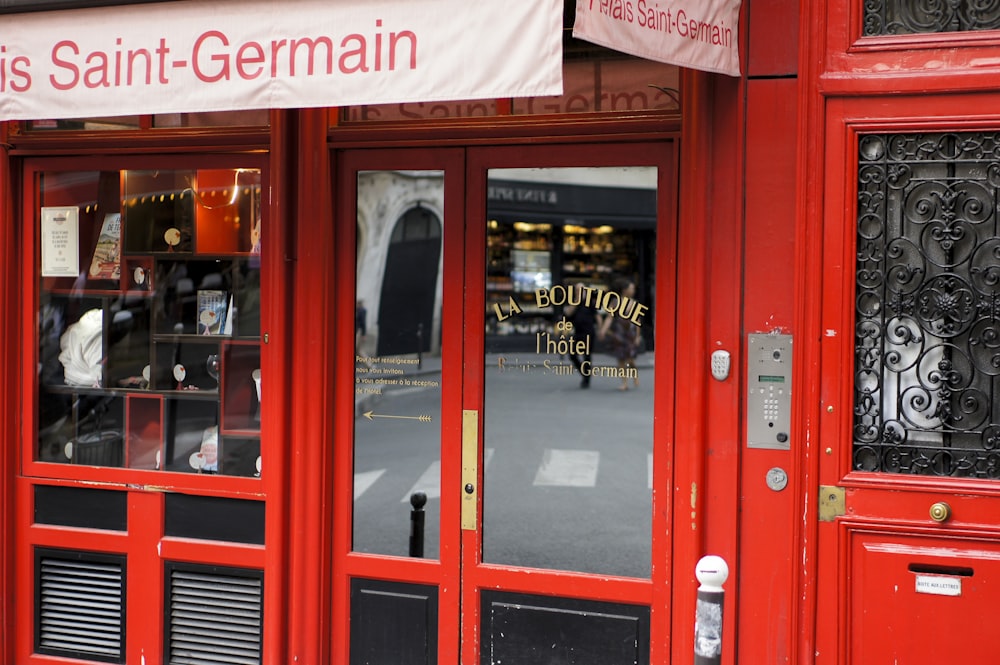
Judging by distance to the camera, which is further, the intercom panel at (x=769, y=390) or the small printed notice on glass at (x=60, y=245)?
the small printed notice on glass at (x=60, y=245)

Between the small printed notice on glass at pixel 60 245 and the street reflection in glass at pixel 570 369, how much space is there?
7.97 ft

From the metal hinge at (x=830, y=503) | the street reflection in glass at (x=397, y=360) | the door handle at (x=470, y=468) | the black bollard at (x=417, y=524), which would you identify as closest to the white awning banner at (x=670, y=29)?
the street reflection in glass at (x=397, y=360)

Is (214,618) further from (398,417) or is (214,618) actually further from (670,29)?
(670,29)

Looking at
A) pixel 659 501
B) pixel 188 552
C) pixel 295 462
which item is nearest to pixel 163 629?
pixel 188 552

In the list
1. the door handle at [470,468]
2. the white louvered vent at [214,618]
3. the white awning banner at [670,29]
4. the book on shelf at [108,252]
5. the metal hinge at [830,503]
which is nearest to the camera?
the white awning banner at [670,29]

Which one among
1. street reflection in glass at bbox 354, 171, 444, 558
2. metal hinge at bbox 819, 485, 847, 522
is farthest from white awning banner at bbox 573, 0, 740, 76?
metal hinge at bbox 819, 485, 847, 522

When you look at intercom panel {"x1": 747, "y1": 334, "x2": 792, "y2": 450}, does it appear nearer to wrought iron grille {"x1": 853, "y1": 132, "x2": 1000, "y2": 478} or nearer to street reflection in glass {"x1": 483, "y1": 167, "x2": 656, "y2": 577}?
wrought iron grille {"x1": 853, "y1": 132, "x2": 1000, "y2": 478}

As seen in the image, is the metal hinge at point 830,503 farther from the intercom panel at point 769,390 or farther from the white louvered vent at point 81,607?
the white louvered vent at point 81,607

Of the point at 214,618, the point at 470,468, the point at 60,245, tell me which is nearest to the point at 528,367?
the point at 470,468

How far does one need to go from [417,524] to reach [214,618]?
122 centimetres

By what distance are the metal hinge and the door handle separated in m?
1.62

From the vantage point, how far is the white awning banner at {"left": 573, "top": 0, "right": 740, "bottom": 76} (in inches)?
133

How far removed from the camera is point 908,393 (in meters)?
4.09

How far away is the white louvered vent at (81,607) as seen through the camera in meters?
5.19
